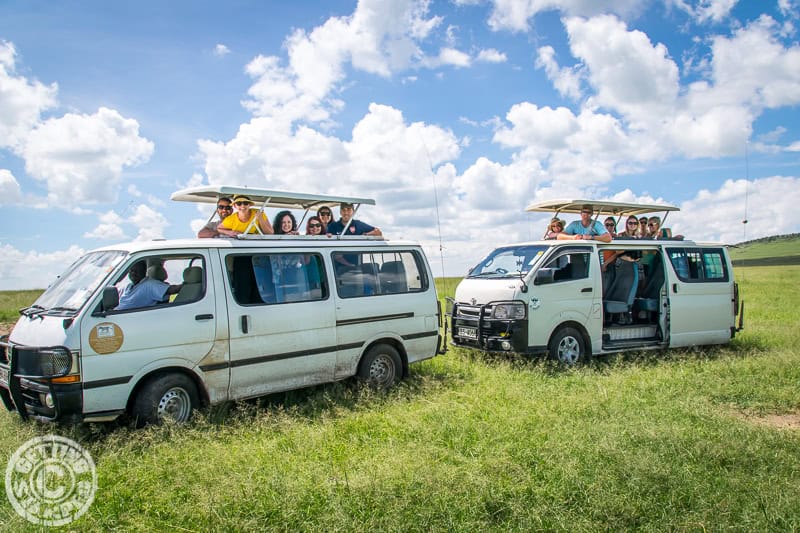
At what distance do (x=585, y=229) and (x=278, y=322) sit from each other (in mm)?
6080

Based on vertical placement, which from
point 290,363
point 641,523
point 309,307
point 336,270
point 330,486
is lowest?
point 641,523

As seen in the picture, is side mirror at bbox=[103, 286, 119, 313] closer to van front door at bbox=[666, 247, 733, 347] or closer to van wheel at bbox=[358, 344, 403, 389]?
van wheel at bbox=[358, 344, 403, 389]

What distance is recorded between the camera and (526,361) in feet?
29.0

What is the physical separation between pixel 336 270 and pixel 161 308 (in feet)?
7.34

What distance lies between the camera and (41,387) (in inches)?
202

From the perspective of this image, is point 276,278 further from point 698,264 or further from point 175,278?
point 698,264

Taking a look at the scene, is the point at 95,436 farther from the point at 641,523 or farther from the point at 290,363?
the point at 641,523

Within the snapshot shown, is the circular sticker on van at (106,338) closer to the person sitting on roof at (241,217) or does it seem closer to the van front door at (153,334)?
the van front door at (153,334)

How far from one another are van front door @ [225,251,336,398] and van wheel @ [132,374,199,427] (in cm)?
48

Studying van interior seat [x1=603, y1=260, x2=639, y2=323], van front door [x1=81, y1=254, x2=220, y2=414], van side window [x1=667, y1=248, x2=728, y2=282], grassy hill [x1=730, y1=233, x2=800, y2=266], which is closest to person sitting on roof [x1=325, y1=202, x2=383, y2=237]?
van front door [x1=81, y1=254, x2=220, y2=414]

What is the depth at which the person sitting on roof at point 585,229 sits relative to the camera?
9.64 m

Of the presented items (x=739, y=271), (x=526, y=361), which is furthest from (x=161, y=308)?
(x=739, y=271)

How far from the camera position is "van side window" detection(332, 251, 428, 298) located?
7297 mm

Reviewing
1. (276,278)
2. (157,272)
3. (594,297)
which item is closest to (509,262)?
(594,297)
